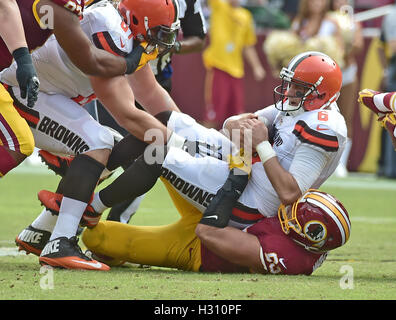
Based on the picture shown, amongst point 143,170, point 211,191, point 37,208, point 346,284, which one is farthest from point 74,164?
point 37,208

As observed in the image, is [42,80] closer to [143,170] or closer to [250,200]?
[143,170]

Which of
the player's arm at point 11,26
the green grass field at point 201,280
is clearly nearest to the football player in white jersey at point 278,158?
the green grass field at point 201,280

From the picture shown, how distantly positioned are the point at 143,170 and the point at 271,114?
75 cm

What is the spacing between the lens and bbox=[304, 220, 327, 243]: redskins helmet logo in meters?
4.30

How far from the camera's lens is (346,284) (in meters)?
4.17

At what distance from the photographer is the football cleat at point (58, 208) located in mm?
4660

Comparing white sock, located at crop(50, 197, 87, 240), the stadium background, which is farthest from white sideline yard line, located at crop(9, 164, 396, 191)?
white sock, located at crop(50, 197, 87, 240)

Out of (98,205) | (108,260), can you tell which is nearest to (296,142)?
(98,205)

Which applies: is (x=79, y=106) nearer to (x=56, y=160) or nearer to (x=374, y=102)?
(x=56, y=160)

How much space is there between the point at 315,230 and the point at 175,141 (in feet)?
3.06

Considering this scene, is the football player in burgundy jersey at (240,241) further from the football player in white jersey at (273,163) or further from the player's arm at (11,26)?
the player's arm at (11,26)

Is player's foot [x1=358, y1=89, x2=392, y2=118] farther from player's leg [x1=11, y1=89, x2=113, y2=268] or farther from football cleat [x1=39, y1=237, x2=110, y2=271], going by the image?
football cleat [x1=39, y1=237, x2=110, y2=271]

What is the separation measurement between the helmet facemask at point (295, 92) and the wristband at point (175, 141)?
0.56 m

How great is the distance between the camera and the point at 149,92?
5.32 metres
